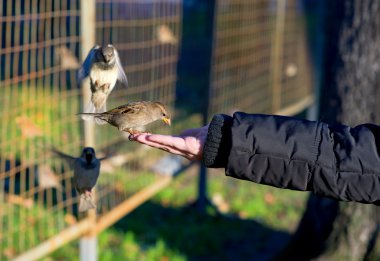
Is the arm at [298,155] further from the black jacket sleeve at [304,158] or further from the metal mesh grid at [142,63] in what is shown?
the metal mesh grid at [142,63]

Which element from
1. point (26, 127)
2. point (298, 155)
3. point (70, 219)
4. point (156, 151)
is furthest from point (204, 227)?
point (298, 155)

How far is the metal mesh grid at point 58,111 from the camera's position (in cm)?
488

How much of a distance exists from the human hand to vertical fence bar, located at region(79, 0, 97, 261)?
1815mm

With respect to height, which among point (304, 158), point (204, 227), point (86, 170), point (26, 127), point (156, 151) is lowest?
point (204, 227)

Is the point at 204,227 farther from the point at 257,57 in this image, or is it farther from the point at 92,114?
the point at 92,114

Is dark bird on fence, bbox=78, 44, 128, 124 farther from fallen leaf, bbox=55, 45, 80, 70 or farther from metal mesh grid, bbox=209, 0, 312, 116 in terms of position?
metal mesh grid, bbox=209, 0, 312, 116

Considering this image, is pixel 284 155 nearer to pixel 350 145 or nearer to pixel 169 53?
pixel 350 145

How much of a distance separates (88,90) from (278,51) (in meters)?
4.93

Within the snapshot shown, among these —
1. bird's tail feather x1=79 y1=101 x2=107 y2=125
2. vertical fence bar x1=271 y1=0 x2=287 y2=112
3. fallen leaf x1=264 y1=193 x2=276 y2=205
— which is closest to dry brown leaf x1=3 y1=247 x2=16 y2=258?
bird's tail feather x1=79 y1=101 x2=107 y2=125

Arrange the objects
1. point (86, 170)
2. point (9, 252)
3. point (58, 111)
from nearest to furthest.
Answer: point (86, 170), point (9, 252), point (58, 111)

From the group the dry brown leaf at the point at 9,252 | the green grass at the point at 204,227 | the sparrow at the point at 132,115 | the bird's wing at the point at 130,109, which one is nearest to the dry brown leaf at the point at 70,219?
the green grass at the point at 204,227

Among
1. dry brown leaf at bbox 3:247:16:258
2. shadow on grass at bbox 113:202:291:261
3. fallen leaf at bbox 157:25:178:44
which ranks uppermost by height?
fallen leaf at bbox 157:25:178:44

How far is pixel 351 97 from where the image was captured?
16.2 feet

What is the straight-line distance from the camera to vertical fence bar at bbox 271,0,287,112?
29.1ft
